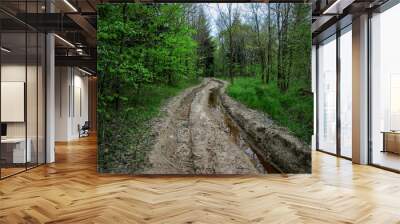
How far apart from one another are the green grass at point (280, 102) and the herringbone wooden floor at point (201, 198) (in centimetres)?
91

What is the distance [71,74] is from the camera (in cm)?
1576

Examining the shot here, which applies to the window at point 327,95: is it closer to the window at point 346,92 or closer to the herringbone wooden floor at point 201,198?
the window at point 346,92

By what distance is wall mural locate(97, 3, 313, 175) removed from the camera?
21.7 ft

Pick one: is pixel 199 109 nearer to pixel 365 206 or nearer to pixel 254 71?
pixel 254 71

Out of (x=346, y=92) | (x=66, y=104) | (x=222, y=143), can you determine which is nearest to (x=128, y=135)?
(x=222, y=143)

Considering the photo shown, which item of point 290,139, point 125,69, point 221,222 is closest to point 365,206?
point 221,222

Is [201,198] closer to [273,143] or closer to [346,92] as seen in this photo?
[273,143]

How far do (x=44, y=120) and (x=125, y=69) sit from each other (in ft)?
8.85

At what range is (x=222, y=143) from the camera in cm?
661

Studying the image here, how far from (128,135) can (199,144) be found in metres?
1.25

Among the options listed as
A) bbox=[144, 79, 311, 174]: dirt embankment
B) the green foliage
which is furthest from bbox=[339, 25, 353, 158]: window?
the green foliage

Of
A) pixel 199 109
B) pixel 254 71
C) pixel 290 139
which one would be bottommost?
pixel 290 139

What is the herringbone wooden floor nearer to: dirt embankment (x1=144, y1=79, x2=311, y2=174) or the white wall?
dirt embankment (x1=144, y1=79, x2=311, y2=174)

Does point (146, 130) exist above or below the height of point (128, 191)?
above
